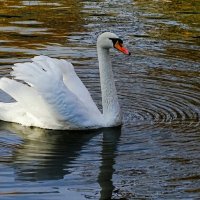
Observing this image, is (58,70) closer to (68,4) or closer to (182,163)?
(182,163)

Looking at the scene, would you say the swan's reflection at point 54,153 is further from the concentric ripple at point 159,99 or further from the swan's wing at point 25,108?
the concentric ripple at point 159,99

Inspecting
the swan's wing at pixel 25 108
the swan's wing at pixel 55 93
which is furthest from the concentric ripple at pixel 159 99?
the swan's wing at pixel 25 108

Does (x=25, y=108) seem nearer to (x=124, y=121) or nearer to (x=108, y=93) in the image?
(x=108, y=93)

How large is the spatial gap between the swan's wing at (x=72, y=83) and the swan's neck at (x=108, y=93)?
0.15m

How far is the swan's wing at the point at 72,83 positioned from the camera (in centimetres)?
1125

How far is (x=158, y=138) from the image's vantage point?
10523 millimetres

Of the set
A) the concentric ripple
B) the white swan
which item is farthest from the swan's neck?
the concentric ripple

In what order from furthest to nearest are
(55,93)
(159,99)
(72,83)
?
1. (159,99)
2. (72,83)
3. (55,93)

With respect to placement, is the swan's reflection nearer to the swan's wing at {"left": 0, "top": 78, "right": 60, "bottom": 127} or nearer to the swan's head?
the swan's wing at {"left": 0, "top": 78, "right": 60, "bottom": 127}

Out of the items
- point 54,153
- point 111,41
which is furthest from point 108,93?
point 54,153

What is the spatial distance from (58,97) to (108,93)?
947 millimetres

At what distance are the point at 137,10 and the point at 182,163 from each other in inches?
451

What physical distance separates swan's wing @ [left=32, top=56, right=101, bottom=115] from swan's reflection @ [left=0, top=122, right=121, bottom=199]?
0.40 metres

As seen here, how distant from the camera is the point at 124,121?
11.5m
